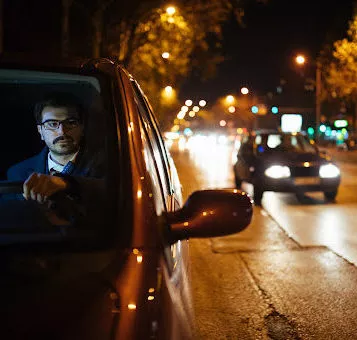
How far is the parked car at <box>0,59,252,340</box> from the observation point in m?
1.90

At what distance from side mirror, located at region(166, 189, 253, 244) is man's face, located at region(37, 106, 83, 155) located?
751 mm

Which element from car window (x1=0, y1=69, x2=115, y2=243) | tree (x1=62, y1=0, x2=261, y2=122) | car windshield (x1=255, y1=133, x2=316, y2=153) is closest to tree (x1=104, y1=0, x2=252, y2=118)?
tree (x1=62, y1=0, x2=261, y2=122)

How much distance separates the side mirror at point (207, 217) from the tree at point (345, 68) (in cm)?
3396

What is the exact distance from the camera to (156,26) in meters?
26.1

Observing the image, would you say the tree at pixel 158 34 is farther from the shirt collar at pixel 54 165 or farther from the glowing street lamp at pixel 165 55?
the shirt collar at pixel 54 165

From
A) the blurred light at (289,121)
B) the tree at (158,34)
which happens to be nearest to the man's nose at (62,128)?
the tree at (158,34)

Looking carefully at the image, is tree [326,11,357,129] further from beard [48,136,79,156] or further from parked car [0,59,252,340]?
parked car [0,59,252,340]

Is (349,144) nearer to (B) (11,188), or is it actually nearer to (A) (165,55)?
(A) (165,55)

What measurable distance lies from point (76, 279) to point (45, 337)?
0.26 m

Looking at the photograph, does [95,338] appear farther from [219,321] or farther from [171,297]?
[219,321]

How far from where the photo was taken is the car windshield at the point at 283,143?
573 inches

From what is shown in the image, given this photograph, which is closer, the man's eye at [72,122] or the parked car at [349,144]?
the man's eye at [72,122]

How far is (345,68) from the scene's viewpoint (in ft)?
125

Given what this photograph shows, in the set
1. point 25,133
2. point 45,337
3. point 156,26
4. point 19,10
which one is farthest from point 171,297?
point 156,26
